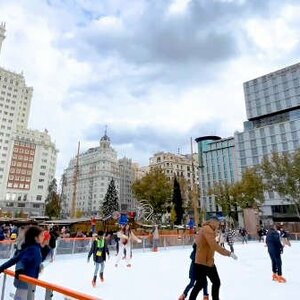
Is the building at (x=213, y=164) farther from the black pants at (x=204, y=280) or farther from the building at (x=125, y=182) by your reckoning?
the black pants at (x=204, y=280)

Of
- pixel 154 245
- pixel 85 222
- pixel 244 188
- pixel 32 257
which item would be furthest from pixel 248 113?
pixel 32 257

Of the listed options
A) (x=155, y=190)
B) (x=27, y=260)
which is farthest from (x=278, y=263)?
(x=155, y=190)

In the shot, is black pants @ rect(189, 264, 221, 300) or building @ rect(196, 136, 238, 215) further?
building @ rect(196, 136, 238, 215)

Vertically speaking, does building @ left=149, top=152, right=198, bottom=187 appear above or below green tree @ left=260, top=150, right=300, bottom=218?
above

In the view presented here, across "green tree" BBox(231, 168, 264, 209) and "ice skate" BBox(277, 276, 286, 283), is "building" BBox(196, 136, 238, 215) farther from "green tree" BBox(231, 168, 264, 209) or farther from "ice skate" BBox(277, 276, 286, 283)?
"ice skate" BBox(277, 276, 286, 283)

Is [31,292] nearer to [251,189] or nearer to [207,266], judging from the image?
[207,266]

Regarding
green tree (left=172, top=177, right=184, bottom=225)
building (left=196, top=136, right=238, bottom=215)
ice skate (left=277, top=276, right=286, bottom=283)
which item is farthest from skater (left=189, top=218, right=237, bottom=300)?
building (left=196, top=136, right=238, bottom=215)

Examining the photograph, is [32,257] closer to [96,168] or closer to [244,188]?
[244,188]

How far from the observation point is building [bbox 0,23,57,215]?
96.8 metres

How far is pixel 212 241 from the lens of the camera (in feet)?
16.9

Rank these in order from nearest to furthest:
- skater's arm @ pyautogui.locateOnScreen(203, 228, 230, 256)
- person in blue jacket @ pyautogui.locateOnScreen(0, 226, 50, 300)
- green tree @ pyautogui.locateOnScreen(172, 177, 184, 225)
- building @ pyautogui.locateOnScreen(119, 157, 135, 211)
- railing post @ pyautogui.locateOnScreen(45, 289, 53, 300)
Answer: railing post @ pyautogui.locateOnScreen(45, 289, 53, 300) → person in blue jacket @ pyautogui.locateOnScreen(0, 226, 50, 300) → skater's arm @ pyautogui.locateOnScreen(203, 228, 230, 256) → green tree @ pyautogui.locateOnScreen(172, 177, 184, 225) → building @ pyautogui.locateOnScreen(119, 157, 135, 211)

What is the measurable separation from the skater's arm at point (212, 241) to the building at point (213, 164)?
8550 cm

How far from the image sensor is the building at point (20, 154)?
96.8 meters

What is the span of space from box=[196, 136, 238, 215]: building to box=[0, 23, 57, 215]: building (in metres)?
53.4
